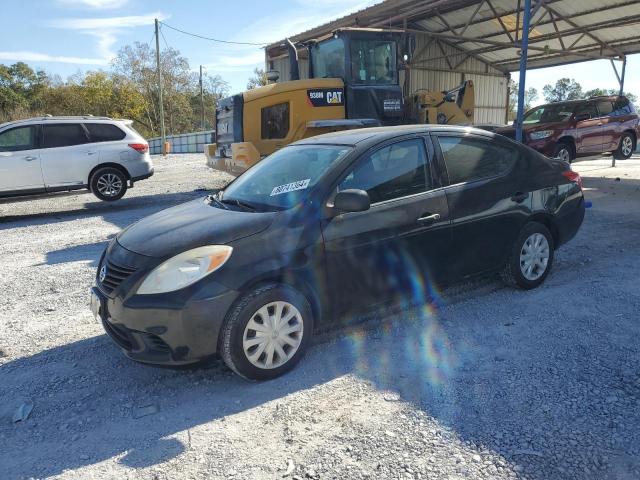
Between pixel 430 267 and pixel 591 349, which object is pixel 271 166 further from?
pixel 591 349

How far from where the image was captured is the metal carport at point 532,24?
1591 cm

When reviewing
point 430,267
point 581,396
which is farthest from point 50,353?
point 581,396

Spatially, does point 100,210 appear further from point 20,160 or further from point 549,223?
point 549,223

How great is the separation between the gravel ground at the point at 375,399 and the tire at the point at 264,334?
0.44 ft

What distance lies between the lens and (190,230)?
3430 millimetres

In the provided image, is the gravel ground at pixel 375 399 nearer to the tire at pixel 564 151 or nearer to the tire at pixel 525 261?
the tire at pixel 525 261

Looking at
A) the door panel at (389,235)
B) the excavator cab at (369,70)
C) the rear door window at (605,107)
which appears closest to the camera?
the door panel at (389,235)

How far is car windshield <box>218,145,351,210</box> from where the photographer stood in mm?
3688

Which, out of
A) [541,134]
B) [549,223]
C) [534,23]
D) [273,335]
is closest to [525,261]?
[549,223]

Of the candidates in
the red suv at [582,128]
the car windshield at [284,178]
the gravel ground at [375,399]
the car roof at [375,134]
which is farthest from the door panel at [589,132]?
the car windshield at [284,178]

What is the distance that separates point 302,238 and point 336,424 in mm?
1213

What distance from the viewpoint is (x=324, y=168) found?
12.3 feet

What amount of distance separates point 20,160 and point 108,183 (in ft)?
5.41

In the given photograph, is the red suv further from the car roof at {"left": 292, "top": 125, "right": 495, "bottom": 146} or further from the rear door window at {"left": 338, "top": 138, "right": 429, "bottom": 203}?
the rear door window at {"left": 338, "top": 138, "right": 429, "bottom": 203}
